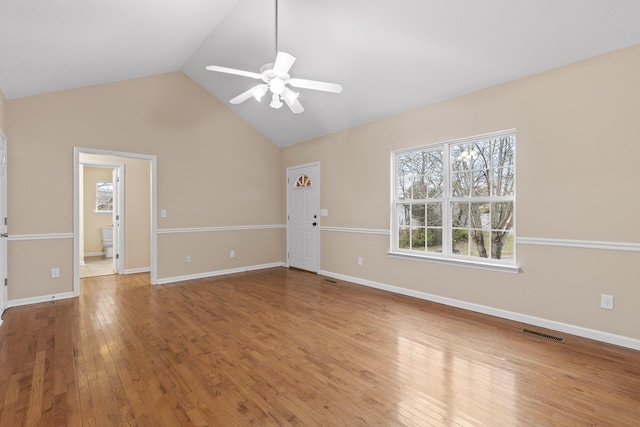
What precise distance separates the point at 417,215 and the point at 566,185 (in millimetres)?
1718

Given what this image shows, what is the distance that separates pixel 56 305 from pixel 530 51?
6.13 metres

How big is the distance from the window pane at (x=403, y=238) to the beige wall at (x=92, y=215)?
25.0ft

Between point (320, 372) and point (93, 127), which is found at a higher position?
point (93, 127)

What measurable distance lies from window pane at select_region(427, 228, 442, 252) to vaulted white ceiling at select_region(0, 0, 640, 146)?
170 centimetres

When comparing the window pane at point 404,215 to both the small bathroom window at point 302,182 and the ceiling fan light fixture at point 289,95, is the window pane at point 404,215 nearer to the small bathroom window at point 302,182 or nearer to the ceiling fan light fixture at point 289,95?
the small bathroom window at point 302,182

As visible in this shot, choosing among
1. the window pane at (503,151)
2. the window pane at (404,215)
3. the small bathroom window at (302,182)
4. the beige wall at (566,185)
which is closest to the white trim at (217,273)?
the small bathroom window at (302,182)

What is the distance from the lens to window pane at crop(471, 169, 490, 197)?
12.0 ft

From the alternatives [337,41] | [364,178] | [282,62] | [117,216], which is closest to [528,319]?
[364,178]

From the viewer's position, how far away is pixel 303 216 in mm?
6168

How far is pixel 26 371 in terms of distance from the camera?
2367mm

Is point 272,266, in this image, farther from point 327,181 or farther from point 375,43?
point 375,43

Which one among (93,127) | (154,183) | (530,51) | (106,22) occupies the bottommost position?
(154,183)

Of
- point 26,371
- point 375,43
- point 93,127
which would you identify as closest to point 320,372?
point 26,371

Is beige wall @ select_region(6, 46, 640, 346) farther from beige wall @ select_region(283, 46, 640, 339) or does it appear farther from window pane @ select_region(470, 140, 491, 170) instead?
window pane @ select_region(470, 140, 491, 170)
